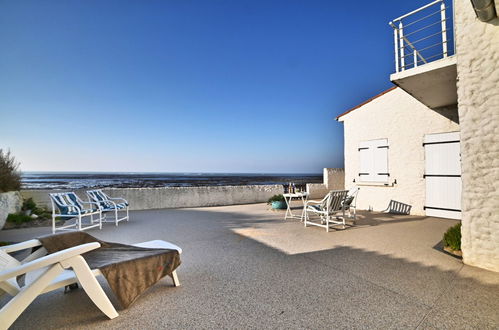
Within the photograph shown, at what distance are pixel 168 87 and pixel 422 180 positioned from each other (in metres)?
12.4

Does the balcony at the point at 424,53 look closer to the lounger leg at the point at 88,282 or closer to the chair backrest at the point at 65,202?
the lounger leg at the point at 88,282

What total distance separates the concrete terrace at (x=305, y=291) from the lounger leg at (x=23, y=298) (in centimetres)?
35

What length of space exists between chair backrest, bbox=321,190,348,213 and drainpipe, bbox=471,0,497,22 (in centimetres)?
306

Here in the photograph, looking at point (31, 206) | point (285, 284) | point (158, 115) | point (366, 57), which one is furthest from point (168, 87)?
point (285, 284)

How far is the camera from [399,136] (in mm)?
6875

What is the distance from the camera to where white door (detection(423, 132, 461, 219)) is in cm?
592

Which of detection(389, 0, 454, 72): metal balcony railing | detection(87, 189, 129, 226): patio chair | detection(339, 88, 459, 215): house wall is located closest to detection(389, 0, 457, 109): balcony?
detection(389, 0, 454, 72): metal balcony railing

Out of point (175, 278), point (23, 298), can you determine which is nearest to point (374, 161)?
point (175, 278)

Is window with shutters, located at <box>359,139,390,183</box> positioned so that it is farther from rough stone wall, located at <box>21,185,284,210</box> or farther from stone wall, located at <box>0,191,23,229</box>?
stone wall, located at <box>0,191,23,229</box>

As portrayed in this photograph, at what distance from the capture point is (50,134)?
709 inches

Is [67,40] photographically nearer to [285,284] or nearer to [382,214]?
[285,284]

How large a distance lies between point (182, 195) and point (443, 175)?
743cm

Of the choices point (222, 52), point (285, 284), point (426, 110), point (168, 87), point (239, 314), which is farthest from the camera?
point (168, 87)

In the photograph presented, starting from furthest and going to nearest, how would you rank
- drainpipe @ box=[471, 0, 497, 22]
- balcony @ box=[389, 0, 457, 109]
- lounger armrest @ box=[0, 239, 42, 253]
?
balcony @ box=[389, 0, 457, 109] < drainpipe @ box=[471, 0, 497, 22] < lounger armrest @ box=[0, 239, 42, 253]
